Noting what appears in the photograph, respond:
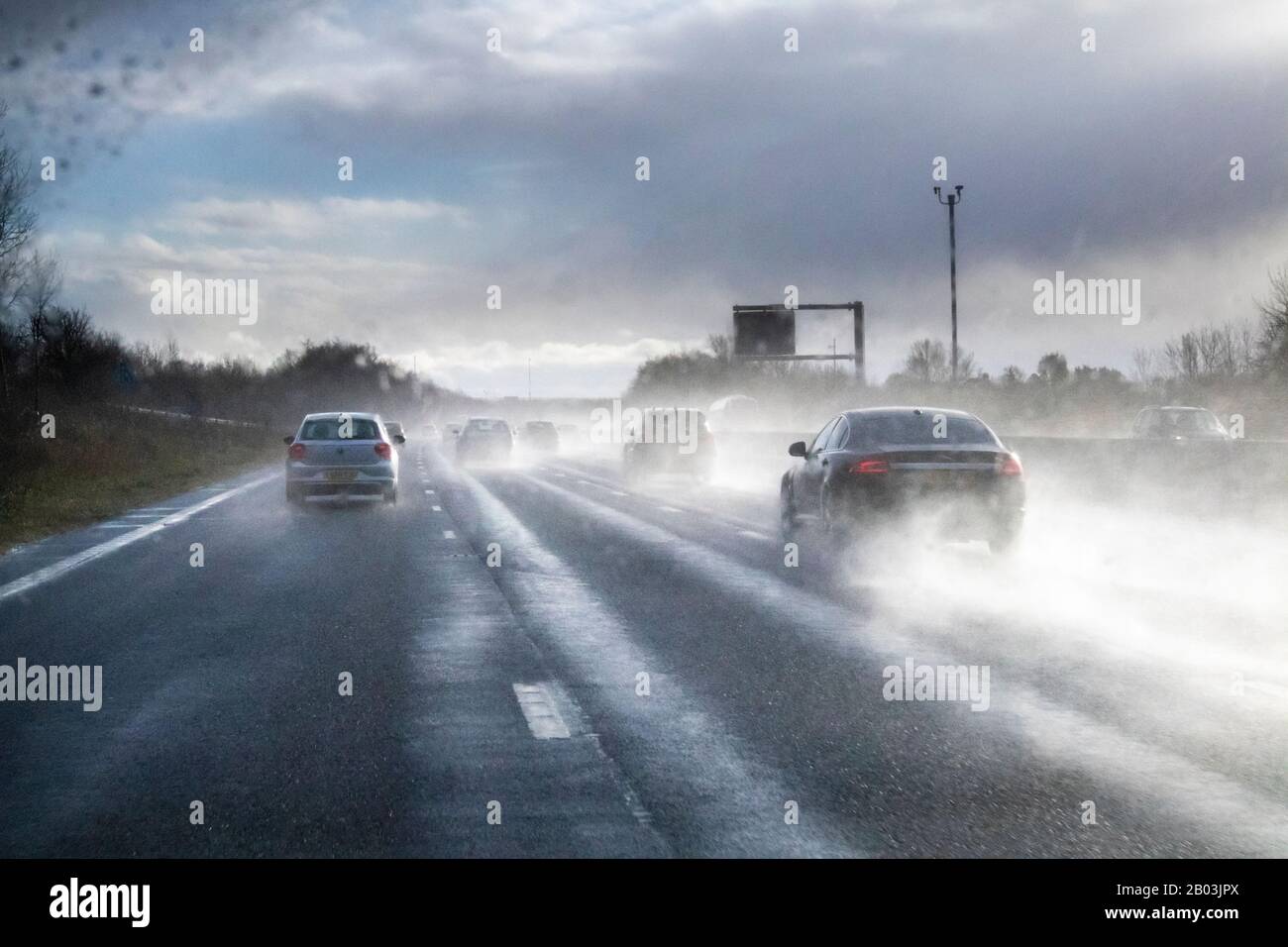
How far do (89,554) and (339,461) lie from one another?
8.53 metres

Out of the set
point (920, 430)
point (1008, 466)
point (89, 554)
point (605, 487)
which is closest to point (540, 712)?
point (1008, 466)

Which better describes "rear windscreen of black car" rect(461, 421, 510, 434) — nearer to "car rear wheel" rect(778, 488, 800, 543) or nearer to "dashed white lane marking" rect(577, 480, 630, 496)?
"dashed white lane marking" rect(577, 480, 630, 496)

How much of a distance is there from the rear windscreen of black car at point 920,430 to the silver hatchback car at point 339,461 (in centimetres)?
1194

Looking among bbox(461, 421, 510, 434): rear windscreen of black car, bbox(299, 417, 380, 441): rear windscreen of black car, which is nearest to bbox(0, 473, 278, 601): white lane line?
bbox(299, 417, 380, 441): rear windscreen of black car

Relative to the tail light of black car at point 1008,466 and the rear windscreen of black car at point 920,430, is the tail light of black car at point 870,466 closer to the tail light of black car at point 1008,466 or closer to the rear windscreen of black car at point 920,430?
the rear windscreen of black car at point 920,430

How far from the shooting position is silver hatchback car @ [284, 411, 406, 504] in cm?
2585

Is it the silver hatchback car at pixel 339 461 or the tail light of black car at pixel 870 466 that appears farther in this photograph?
the silver hatchback car at pixel 339 461

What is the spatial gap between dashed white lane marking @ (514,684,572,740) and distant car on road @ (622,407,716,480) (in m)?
27.0

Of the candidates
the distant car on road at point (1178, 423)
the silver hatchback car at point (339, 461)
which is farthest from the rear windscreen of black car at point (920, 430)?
the distant car on road at point (1178, 423)

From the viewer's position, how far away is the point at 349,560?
54.4 ft

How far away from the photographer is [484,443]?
54.0m

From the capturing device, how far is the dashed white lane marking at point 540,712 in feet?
24.4
